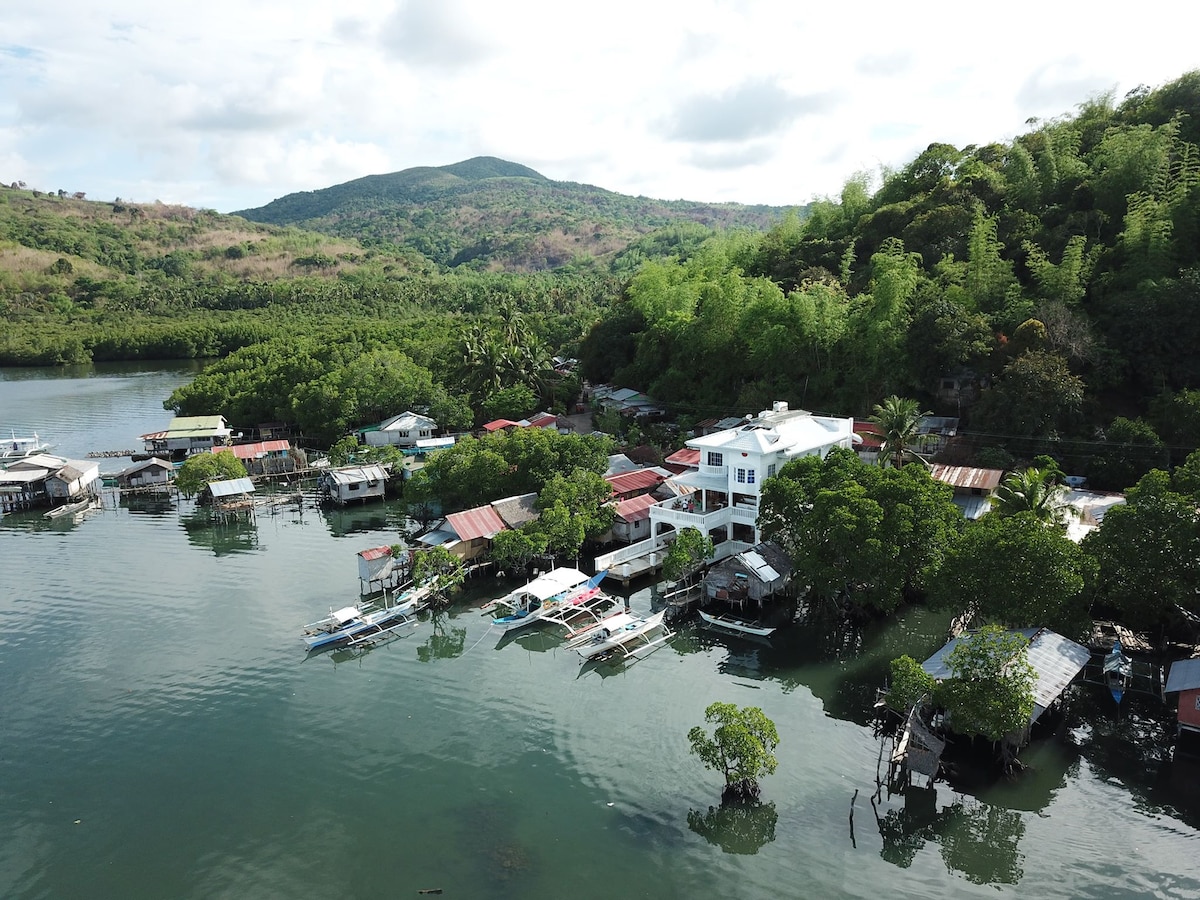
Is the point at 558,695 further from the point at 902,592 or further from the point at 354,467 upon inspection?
the point at 354,467

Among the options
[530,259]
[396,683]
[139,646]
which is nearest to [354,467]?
[139,646]

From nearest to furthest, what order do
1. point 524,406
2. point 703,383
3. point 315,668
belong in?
point 315,668 → point 703,383 → point 524,406

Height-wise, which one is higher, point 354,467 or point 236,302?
point 236,302

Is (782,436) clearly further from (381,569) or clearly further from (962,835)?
(962,835)

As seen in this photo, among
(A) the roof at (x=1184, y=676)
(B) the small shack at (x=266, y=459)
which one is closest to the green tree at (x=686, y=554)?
(A) the roof at (x=1184, y=676)

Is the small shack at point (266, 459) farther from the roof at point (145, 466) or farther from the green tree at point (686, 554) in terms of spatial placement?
the green tree at point (686, 554)

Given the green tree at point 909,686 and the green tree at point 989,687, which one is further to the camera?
the green tree at point 909,686

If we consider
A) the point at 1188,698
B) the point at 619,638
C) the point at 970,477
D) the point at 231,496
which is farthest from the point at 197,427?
the point at 1188,698
